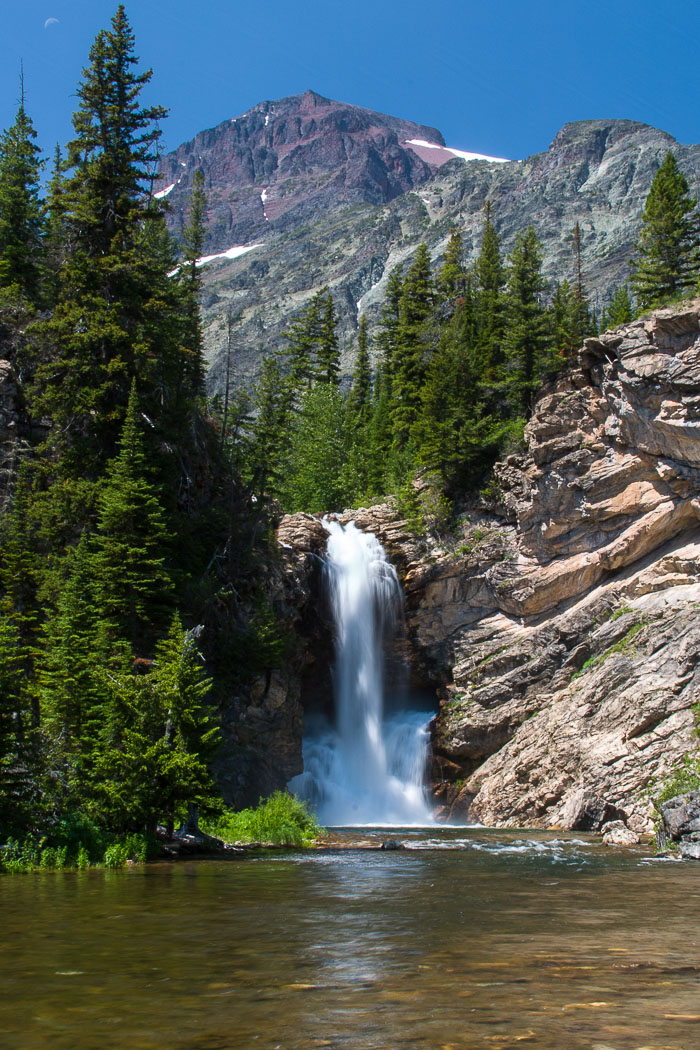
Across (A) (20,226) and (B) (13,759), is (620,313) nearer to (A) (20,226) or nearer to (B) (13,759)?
(A) (20,226)

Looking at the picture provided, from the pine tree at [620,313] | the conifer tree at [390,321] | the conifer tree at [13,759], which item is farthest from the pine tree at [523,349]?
the conifer tree at [13,759]

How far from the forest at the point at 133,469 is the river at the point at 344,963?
3.49 m

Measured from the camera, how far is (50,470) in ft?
98.5

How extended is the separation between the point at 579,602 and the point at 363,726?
38.8 ft

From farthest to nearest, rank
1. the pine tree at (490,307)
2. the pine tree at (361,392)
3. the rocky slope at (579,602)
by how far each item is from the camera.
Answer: the pine tree at (361,392) < the pine tree at (490,307) < the rocky slope at (579,602)

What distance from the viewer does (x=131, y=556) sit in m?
26.2

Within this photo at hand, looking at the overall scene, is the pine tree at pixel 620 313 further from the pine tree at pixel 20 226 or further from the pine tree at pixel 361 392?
the pine tree at pixel 20 226

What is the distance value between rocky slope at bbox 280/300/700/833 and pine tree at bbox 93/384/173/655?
35.8 ft

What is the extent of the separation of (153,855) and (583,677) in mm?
20751

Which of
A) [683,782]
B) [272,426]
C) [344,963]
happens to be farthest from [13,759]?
[272,426]

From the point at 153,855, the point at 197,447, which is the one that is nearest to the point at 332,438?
the point at 197,447

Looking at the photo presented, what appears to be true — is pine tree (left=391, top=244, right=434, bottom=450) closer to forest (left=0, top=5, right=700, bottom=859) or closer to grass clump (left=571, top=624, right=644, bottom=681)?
forest (left=0, top=5, right=700, bottom=859)

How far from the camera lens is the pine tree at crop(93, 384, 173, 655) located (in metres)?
25.7

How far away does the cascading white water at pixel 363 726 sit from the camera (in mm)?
34344
